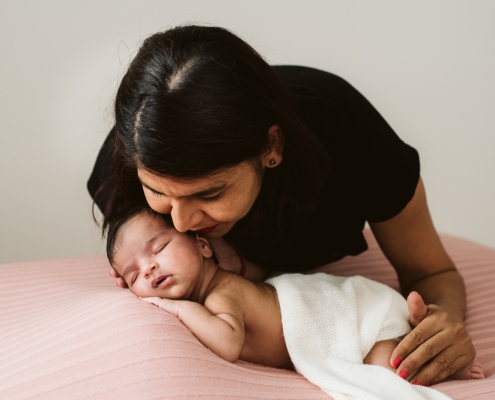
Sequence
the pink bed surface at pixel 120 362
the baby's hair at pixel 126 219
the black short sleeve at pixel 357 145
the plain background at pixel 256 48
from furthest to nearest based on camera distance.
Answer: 1. the plain background at pixel 256 48
2. the black short sleeve at pixel 357 145
3. the baby's hair at pixel 126 219
4. the pink bed surface at pixel 120 362

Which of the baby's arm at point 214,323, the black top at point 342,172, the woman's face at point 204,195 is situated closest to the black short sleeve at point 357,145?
the black top at point 342,172

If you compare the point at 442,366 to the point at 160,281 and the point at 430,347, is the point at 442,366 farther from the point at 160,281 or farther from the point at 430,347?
the point at 160,281

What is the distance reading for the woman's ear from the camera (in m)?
1.19

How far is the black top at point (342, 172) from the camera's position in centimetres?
136

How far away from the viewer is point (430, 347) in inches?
46.1

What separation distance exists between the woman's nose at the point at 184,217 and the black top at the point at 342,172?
0.87ft

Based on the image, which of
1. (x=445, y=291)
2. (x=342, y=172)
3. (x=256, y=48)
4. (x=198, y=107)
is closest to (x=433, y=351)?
(x=445, y=291)

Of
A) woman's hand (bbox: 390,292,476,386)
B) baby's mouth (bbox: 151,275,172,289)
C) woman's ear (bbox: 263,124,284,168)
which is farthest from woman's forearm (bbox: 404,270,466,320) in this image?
baby's mouth (bbox: 151,275,172,289)

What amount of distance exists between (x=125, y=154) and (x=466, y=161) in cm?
190

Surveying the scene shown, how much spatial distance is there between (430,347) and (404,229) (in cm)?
37

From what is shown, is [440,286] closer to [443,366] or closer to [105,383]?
[443,366]

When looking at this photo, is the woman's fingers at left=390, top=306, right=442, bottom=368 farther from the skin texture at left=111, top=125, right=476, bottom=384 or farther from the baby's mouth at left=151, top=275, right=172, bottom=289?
the baby's mouth at left=151, top=275, right=172, bottom=289

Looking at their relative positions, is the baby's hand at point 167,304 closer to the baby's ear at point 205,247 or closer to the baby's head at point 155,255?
the baby's head at point 155,255

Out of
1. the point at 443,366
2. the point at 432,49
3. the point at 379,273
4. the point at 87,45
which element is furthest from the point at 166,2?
the point at 443,366
